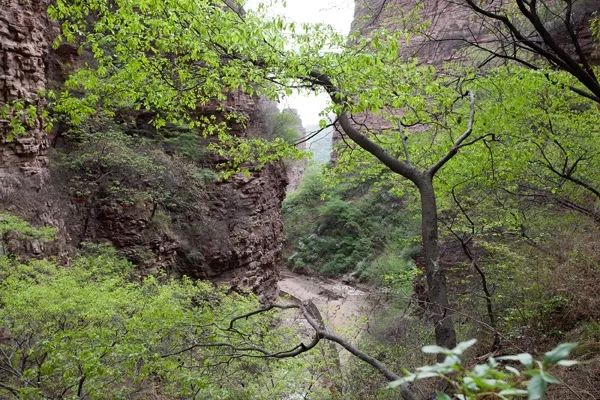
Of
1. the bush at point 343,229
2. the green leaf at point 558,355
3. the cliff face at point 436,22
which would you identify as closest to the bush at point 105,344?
Answer: the green leaf at point 558,355

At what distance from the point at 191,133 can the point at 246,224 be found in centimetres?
422

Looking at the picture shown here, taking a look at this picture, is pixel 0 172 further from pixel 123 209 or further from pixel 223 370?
pixel 223 370

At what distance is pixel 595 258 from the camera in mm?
6012

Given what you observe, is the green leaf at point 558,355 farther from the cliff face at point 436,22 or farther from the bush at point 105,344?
the cliff face at point 436,22

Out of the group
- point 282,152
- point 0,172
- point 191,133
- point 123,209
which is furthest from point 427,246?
point 191,133

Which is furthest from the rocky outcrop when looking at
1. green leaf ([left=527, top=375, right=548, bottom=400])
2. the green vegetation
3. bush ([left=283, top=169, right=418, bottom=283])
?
bush ([left=283, top=169, right=418, bottom=283])

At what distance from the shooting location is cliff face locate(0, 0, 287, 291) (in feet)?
30.7

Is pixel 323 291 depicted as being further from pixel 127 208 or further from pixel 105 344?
pixel 105 344

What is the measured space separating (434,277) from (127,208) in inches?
408

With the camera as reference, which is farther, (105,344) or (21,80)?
(21,80)

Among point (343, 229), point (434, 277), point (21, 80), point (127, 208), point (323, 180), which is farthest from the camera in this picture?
point (343, 229)

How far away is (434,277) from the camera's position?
4945 millimetres

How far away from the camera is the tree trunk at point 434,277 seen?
4746 millimetres

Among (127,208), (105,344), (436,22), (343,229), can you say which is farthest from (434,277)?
(343,229)
